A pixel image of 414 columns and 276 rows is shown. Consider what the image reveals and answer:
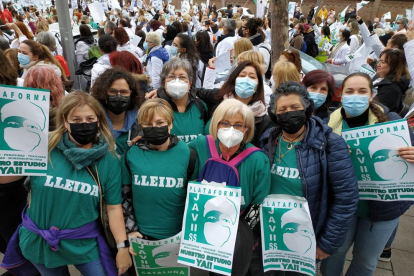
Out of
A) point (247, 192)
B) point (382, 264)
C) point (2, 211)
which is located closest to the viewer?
point (247, 192)

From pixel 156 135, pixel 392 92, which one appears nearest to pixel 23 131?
pixel 156 135

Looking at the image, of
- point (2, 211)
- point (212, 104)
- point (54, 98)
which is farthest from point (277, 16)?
point (2, 211)

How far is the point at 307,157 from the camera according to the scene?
7.09ft

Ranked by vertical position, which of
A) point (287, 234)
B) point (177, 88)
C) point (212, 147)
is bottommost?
point (287, 234)

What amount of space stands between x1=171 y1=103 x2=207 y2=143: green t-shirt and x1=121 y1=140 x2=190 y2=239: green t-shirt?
0.60 meters

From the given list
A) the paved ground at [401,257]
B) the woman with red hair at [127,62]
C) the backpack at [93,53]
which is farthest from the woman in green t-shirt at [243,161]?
the backpack at [93,53]

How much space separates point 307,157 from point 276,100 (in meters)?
0.46

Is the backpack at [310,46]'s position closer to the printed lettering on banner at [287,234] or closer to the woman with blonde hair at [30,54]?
the woman with blonde hair at [30,54]

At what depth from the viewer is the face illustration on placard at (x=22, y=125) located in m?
1.84

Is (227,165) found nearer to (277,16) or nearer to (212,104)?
(212,104)

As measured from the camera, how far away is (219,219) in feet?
6.77

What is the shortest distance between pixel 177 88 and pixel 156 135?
86 cm

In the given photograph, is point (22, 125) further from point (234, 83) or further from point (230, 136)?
point (234, 83)

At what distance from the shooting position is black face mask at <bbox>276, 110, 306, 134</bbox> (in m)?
2.17
